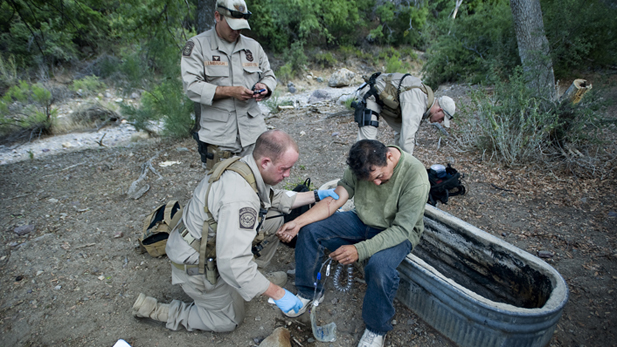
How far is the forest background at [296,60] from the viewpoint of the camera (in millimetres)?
3992

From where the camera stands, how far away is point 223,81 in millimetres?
2967

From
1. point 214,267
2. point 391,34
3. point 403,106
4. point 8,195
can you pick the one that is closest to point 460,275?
point 403,106

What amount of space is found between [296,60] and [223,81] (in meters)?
14.0

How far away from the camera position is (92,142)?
7.35 metres

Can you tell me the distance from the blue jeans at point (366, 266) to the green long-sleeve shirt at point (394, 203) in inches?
2.9

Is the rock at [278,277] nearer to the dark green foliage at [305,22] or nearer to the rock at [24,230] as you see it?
the rock at [24,230]

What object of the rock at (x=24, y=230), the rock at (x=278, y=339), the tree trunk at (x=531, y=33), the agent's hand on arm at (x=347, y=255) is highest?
the tree trunk at (x=531, y=33)

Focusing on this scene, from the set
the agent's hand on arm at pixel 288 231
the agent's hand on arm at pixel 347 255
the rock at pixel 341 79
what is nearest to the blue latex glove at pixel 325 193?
the agent's hand on arm at pixel 288 231

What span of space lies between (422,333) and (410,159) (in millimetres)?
1129

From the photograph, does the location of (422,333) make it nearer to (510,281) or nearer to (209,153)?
(510,281)

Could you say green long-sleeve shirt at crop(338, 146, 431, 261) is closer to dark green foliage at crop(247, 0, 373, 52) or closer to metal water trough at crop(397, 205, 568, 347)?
metal water trough at crop(397, 205, 568, 347)

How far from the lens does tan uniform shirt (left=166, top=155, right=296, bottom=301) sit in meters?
1.67

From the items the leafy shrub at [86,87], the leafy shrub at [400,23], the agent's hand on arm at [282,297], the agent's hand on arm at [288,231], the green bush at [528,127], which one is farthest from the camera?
the leafy shrub at [400,23]

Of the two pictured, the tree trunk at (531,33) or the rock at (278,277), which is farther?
the tree trunk at (531,33)
